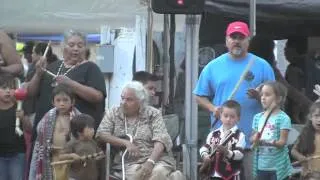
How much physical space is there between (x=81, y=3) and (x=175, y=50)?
60.6 inches

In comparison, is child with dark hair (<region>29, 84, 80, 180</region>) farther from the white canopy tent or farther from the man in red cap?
the white canopy tent

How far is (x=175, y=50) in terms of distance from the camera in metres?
9.90

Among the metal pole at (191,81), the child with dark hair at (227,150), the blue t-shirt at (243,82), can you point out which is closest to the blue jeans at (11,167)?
the metal pole at (191,81)

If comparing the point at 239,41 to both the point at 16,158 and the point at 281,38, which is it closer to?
the point at 16,158

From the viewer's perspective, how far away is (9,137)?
691 centimetres

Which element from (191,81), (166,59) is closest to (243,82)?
(191,81)

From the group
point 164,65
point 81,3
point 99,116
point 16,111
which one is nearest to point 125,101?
point 99,116

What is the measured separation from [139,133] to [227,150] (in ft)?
2.86

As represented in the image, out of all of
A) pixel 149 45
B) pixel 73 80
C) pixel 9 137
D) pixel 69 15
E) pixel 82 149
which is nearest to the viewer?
pixel 82 149

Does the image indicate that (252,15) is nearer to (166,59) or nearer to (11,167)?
(166,59)

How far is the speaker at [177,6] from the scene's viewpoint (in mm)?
7074

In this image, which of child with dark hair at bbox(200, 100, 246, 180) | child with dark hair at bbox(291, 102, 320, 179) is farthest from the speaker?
child with dark hair at bbox(291, 102, 320, 179)

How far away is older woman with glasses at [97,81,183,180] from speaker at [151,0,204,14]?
79 cm

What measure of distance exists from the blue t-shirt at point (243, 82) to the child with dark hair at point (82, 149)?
1.17 metres
